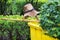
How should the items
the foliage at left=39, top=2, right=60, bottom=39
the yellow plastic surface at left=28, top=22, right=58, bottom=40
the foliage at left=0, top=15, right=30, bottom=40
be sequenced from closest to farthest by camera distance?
the foliage at left=39, top=2, right=60, bottom=39 → the yellow plastic surface at left=28, top=22, right=58, bottom=40 → the foliage at left=0, top=15, right=30, bottom=40

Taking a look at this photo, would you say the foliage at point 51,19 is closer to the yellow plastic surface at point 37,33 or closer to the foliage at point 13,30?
the yellow plastic surface at point 37,33

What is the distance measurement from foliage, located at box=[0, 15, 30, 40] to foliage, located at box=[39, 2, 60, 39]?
282cm

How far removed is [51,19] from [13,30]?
124 inches

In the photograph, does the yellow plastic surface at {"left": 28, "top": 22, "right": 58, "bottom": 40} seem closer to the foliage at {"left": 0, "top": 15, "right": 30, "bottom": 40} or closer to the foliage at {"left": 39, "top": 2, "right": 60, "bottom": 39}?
the foliage at {"left": 39, "top": 2, "right": 60, "bottom": 39}

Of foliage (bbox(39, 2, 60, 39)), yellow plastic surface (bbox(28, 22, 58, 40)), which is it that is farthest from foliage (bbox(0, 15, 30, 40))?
foliage (bbox(39, 2, 60, 39))

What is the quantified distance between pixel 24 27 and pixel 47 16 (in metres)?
2.98

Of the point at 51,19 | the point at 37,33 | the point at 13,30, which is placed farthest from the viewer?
the point at 13,30

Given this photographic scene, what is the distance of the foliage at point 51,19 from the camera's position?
384cm

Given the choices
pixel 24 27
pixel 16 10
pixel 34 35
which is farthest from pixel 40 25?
pixel 16 10

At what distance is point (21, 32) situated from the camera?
7.02m

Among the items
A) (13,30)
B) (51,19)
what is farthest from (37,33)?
(13,30)

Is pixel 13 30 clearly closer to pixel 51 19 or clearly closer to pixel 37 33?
pixel 37 33

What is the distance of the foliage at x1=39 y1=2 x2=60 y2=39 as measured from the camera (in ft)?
12.6

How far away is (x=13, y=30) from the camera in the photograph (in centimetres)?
704
